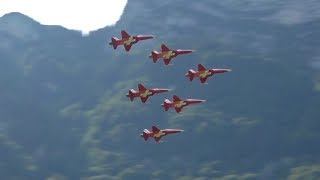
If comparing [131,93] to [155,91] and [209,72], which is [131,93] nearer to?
[155,91]

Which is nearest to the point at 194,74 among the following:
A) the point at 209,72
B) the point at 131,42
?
the point at 209,72

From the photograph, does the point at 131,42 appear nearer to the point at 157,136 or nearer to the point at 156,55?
the point at 156,55

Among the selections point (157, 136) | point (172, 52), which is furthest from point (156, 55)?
point (157, 136)

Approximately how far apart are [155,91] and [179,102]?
527 centimetres

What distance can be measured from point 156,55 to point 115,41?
26.9 feet

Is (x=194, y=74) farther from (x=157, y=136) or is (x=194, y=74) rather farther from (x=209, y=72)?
(x=157, y=136)

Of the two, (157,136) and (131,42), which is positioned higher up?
(131,42)

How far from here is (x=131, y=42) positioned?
15712 cm

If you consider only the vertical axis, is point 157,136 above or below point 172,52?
below

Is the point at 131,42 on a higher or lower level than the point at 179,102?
higher

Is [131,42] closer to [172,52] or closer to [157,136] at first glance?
[172,52]

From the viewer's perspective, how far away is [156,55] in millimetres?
154750

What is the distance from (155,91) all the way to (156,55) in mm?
6791

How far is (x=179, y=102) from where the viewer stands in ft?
516
